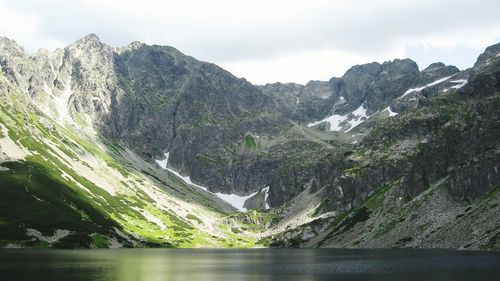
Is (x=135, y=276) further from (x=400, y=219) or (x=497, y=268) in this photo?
(x=400, y=219)

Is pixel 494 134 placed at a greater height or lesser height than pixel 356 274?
greater

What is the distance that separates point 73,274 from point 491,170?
147389 millimetres

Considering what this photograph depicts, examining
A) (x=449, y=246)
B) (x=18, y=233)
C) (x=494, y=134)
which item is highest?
(x=494, y=134)

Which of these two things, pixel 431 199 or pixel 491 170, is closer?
pixel 491 170

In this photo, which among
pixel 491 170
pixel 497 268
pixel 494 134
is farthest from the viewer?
pixel 494 134

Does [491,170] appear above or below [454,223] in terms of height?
above

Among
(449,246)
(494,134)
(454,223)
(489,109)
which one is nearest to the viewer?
(449,246)

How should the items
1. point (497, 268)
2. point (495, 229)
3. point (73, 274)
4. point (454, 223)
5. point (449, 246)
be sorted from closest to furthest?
1. point (497, 268)
2. point (73, 274)
3. point (495, 229)
4. point (449, 246)
5. point (454, 223)

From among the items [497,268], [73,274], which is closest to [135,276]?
[73,274]

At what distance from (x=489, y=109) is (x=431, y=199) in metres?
47.3

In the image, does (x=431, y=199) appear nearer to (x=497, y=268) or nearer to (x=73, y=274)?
(x=497, y=268)

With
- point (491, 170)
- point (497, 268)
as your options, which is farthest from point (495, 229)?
point (497, 268)

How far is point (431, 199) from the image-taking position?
185875 mm

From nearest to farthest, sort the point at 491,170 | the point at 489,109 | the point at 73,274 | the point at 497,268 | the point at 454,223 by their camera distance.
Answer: the point at 497,268 < the point at 73,274 < the point at 454,223 < the point at 491,170 < the point at 489,109
